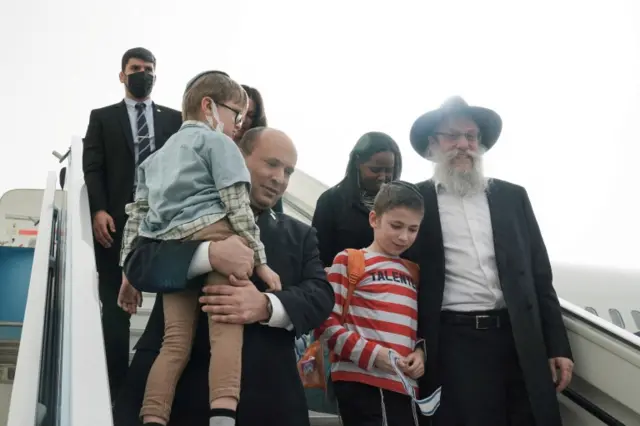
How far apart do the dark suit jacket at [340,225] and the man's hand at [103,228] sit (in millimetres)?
970

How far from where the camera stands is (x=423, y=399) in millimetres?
2189

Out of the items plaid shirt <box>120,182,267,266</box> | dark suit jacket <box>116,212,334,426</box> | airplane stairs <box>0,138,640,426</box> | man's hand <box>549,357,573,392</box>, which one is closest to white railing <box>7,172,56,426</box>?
airplane stairs <box>0,138,640,426</box>

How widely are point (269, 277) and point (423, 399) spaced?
0.73 m

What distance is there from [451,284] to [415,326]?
22cm

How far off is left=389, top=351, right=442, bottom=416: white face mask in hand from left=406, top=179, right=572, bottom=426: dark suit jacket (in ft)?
0.54

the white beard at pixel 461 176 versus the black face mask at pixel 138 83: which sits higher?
the black face mask at pixel 138 83

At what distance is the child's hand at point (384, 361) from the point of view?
2.31m

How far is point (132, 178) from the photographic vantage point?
322cm

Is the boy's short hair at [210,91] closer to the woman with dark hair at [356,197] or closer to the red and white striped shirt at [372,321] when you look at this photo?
the red and white striped shirt at [372,321]

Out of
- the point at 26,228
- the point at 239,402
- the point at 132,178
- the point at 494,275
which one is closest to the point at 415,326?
the point at 494,275

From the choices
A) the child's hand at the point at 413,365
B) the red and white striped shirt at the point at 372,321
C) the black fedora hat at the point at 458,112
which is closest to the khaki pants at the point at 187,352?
the red and white striped shirt at the point at 372,321

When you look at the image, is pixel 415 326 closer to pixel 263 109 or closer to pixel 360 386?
pixel 360 386

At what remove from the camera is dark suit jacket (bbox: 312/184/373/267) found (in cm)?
301

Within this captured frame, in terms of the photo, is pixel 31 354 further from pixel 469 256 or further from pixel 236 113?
pixel 469 256
